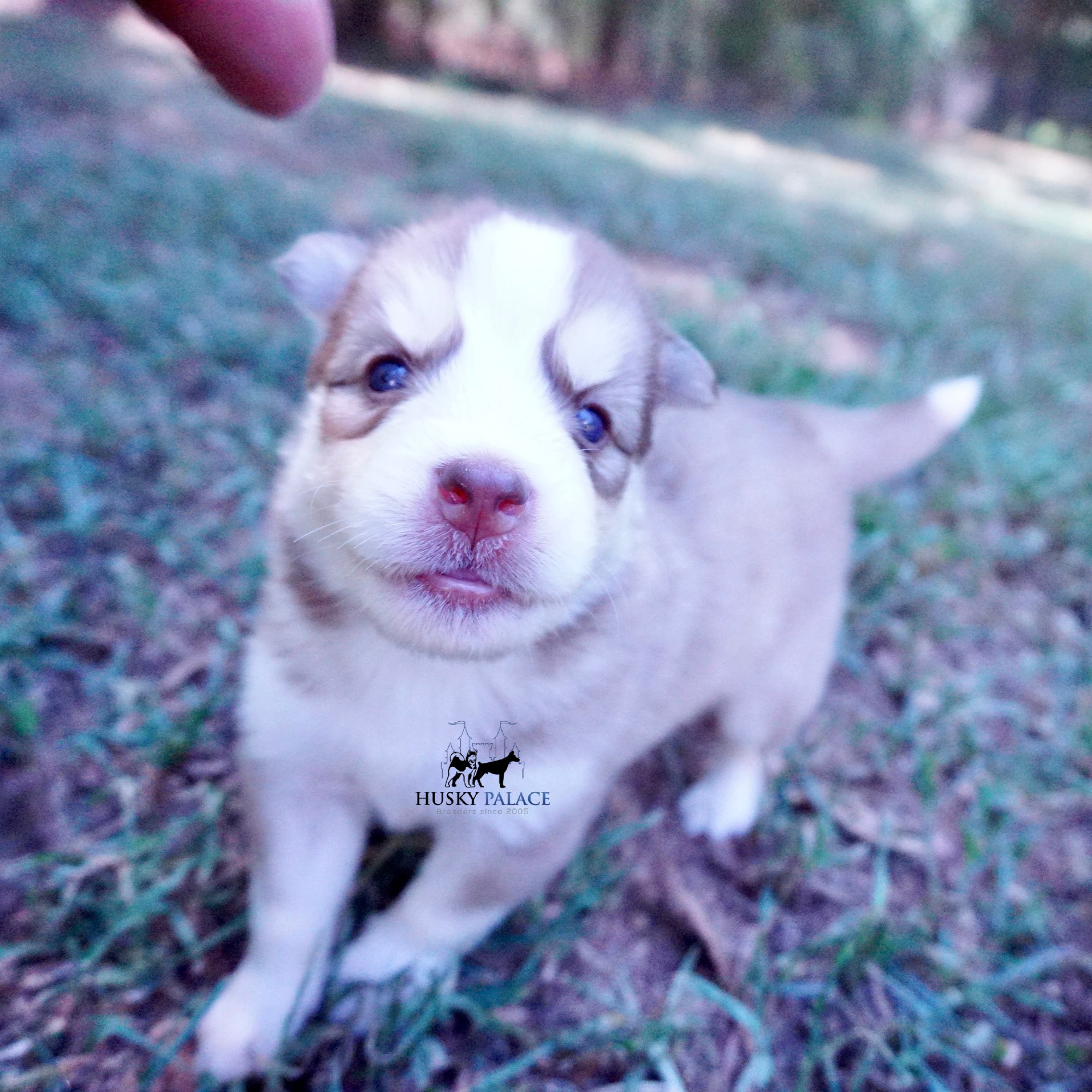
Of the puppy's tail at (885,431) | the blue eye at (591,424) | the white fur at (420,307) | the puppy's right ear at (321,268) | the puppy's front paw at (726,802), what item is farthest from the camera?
the puppy's tail at (885,431)

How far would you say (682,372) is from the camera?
1.96m

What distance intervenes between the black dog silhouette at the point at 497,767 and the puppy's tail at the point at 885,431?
1.61m

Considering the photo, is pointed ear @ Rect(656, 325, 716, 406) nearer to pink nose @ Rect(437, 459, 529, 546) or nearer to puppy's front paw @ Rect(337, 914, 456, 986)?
pink nose @ Rect(437, 459, 529, 546)

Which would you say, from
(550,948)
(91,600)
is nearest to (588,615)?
(550,948)

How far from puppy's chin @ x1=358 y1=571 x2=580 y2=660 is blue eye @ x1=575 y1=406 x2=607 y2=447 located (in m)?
0.38

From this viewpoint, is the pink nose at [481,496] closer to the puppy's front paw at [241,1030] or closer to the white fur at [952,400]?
the puppy's front paw at [241,1030]

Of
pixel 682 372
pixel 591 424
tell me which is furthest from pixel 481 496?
pixel 682 372

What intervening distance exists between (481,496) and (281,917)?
3.59ft

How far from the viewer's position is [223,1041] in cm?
Answer: 178

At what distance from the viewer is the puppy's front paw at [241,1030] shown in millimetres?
1763

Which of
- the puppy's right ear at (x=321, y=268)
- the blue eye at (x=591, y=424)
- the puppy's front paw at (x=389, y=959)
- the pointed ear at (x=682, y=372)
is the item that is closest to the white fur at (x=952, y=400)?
the pointed ear at (x=682, y=372)

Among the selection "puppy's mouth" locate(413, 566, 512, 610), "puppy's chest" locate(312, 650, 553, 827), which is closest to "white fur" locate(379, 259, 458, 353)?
"puppy's mouth" locate(413, 566, 512, 610)

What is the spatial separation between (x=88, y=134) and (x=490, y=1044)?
669 centimetres

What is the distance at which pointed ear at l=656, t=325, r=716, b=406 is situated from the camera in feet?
6.36
